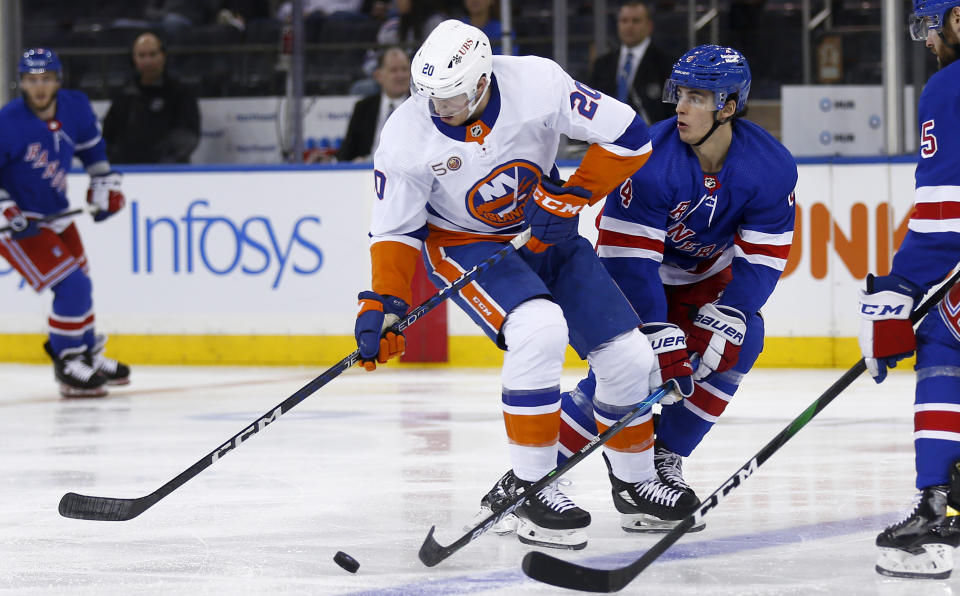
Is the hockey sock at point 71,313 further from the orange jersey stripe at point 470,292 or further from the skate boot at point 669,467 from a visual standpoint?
the skate boot at point 669,467

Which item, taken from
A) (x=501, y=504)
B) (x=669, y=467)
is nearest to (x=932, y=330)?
(x=669, y=467)

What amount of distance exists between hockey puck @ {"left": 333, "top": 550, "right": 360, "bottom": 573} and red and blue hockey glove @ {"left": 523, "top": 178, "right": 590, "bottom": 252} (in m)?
0.72

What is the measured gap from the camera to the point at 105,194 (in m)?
5.88

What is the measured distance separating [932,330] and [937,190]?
24cm

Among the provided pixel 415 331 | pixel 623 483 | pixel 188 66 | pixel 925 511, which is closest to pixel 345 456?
pixel 623 483

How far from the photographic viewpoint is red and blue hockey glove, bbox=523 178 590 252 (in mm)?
2850

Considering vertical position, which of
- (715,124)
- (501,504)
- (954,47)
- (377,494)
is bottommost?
(377,494)

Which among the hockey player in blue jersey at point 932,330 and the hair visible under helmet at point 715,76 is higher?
the hair visible under helmet at point 715,76

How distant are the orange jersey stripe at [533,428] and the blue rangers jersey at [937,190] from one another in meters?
0.72

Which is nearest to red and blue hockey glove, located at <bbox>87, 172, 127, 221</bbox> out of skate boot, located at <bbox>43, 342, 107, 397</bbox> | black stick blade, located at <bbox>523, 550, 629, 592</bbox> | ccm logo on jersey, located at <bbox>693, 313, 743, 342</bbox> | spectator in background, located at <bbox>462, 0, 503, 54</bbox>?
skate boot, located at <bbox>43, 342, 107, 397</bbox>

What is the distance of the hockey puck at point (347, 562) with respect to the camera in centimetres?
261

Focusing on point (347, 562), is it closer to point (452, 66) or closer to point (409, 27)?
point (452, 66)

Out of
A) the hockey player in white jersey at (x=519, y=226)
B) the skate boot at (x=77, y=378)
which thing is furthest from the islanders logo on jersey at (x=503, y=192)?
the skate boot at (x=77, y=378)

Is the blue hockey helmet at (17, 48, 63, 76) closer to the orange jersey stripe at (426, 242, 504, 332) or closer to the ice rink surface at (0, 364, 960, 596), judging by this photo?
the ice rink surface at (0, 364, 960, 596)
